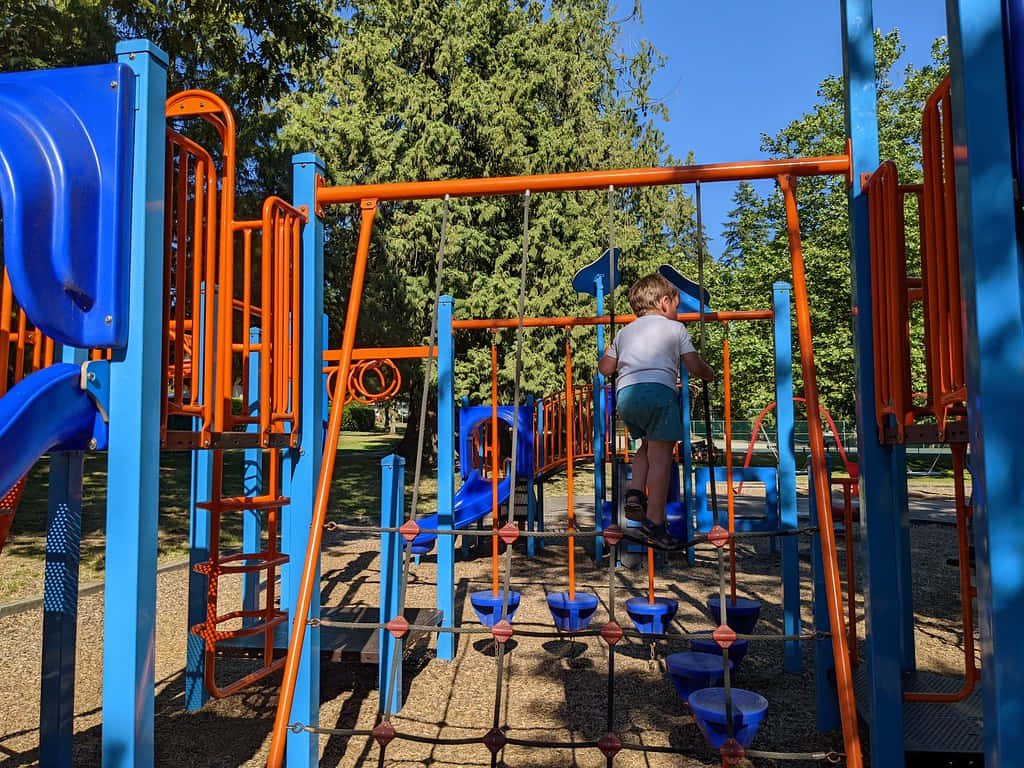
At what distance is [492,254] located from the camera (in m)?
17.1

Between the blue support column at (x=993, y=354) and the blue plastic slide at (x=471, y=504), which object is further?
the blue plastic slide at (x=471, y=504)

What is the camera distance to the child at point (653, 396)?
3.83 meters

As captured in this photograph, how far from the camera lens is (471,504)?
26.4 ft

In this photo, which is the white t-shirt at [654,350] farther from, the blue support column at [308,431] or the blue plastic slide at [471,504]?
the blue plastic slide at [471,504]

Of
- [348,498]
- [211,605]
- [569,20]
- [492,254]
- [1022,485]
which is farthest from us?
[569,20]

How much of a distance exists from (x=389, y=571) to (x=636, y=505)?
1306 millimetres

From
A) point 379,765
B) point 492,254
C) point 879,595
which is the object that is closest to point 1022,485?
point 879,595

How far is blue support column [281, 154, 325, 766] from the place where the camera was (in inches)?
122

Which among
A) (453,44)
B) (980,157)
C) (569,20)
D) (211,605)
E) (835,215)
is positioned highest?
(569,20)

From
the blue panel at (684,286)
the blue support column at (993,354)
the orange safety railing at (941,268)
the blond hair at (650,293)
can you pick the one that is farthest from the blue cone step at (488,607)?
the blue panel at (684,286)

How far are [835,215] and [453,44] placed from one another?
12.3 meters

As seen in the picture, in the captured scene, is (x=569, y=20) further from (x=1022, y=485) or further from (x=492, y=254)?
(x=1022, y=485)

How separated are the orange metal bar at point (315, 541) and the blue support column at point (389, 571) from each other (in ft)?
2.43

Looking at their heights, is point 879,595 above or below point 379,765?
above
